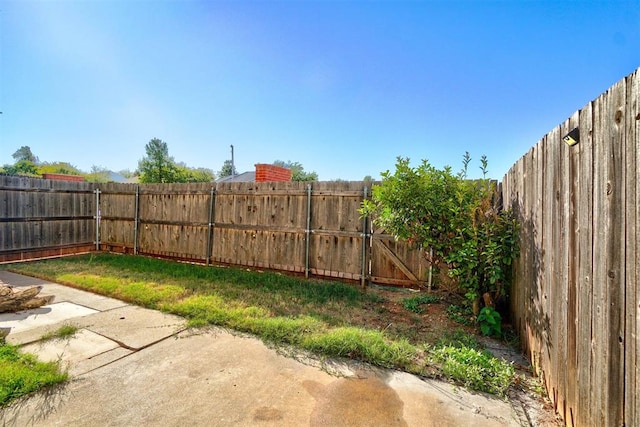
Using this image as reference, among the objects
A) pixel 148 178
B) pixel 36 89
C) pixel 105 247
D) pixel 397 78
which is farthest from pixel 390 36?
pixel 148 178

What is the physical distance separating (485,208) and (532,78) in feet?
20.8

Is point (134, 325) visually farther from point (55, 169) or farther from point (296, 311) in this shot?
point (55, 169)

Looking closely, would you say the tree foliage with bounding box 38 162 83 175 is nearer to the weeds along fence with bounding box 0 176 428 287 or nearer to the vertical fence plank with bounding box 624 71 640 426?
the weeds along fence with bounding box 0 176 428 287

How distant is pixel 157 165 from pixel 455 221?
78.4ft

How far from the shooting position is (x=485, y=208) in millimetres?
3420

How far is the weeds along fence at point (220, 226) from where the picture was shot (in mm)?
5012

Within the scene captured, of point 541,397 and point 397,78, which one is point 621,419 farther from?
point 397,78

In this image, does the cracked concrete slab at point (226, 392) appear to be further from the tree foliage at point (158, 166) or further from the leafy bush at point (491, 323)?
the tree foliage at point (158, 166)

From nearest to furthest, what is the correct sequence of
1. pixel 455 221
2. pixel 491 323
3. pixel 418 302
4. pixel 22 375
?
pixel 22 375
pixel 491 323
pixel 455 221
pixel 418 302

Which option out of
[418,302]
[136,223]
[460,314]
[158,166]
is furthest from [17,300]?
[158,166]

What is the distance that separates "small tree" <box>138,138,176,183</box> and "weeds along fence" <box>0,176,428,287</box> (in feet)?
50.3

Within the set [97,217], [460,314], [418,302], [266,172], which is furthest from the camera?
[266,172]

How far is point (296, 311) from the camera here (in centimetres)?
382

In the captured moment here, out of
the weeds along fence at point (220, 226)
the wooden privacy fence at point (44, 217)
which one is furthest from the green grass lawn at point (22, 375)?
the wooden privacy fence at point (44, 217)
